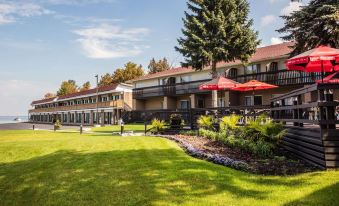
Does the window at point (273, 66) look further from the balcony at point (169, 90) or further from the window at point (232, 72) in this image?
the balcony at point (169, 90)

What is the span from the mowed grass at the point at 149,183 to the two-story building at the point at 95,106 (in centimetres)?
4051

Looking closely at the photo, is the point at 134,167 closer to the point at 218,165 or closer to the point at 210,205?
the point at 218,165

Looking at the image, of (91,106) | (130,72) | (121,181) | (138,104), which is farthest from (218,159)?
(130,72)

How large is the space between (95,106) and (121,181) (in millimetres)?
53728

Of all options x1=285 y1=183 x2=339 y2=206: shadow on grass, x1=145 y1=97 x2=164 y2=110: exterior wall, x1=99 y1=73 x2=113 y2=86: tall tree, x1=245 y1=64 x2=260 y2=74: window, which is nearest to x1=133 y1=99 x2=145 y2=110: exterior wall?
x1=145 y1=97 x2=164 y2=110: exterior wall

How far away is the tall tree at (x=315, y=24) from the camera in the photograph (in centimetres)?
1912

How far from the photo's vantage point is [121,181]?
26.9ft

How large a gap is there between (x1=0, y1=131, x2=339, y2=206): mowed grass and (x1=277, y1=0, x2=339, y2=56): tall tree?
44.0ft

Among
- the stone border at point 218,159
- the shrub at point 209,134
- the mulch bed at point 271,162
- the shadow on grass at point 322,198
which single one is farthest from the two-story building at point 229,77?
the shadow on grass at point 322,198

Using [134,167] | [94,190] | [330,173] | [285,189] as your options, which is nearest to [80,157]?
[134,167]

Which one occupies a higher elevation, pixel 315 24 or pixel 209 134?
pixel 315 24

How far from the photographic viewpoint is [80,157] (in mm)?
11383

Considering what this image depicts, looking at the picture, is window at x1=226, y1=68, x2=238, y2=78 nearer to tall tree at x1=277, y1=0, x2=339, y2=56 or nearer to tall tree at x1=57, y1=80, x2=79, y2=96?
tall tree at x1=277, y1=0, x2=339, y2=56

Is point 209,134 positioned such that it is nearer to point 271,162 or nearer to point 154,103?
point 271,162
